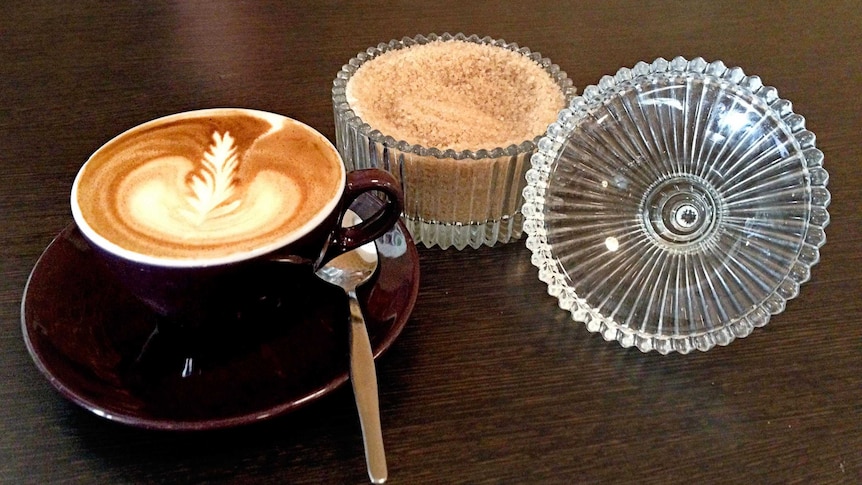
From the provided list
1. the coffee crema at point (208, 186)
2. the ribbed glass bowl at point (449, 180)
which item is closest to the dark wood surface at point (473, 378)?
the ribbed glass bowl at point (449, 180)

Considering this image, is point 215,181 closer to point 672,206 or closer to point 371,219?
point 371,219

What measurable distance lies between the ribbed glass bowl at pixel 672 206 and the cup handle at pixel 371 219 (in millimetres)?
105

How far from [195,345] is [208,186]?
0.38 feet

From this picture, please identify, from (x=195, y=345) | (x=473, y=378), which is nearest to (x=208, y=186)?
(x=195, y=345)

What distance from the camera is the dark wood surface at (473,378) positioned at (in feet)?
1.52

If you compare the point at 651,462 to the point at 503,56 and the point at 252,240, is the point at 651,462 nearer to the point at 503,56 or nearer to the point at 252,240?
the point at 252,240

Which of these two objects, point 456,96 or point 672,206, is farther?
point 456,96

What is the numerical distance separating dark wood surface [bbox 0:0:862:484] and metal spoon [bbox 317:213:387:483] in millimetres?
28

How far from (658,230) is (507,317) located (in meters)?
0.14

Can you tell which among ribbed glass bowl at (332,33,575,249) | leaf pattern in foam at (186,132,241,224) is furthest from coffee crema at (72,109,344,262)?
ribbed glass bowl at (332,33,575,249)

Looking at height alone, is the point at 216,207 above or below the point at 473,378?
above

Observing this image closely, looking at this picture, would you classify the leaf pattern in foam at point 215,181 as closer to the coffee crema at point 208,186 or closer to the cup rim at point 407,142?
the coffee crema at point 208,186

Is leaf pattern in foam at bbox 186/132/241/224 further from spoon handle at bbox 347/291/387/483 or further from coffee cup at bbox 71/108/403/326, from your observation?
spoon handle at bbox 347/291/387/483

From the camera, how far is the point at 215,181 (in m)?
0.51
